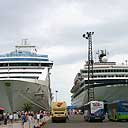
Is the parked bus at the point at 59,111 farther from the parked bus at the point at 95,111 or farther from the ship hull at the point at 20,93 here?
the ship hull at the point at 20,93

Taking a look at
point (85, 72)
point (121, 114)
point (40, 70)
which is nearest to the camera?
point (121, 114)

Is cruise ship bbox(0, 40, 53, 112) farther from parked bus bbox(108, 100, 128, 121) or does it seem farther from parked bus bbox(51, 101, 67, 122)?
parked bus bbox(108, 100, 128, 121)

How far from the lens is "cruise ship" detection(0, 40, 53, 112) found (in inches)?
2063

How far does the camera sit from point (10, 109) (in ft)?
176

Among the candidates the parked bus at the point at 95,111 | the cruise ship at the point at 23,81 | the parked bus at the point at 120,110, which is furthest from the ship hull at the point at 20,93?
the parked bus at the point at 120,110

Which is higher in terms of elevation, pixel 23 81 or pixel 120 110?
pixel 23 81

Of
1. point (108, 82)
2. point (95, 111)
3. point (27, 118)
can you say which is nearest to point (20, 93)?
point (95, 111)

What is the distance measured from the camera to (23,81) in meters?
52.3

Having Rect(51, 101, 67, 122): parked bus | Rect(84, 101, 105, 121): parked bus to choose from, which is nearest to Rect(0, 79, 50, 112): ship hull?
Rect(51, 101, 67, 122): parked bus

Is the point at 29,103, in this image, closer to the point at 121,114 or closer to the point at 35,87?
the point at 35,87

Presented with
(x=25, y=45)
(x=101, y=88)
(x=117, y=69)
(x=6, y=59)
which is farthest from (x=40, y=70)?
(x=117, y=69)

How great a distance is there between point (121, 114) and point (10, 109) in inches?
604

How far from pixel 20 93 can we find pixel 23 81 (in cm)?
198

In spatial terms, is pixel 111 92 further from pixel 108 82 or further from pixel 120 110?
pixel 120 110
